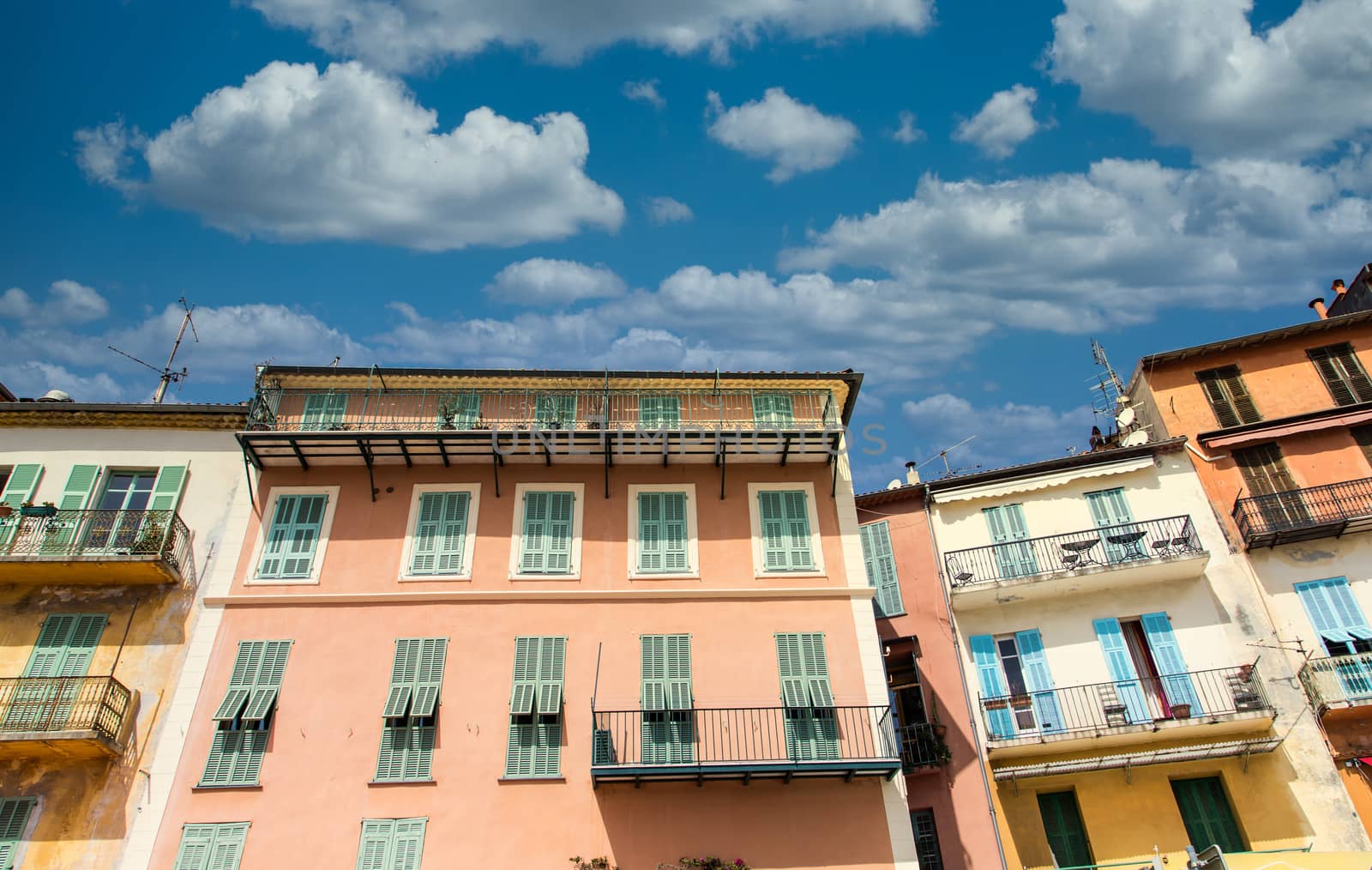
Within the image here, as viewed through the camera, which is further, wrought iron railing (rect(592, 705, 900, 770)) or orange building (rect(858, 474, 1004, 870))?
orange building (rect(858, 474, 1004, 870))

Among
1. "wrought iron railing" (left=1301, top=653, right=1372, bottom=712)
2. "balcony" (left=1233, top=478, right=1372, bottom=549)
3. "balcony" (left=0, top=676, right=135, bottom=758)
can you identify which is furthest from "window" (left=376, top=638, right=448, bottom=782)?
"balcony" (left=1233, top=478, right=1372, bottom=549)

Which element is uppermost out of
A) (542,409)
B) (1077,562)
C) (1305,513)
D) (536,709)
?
(542,409)

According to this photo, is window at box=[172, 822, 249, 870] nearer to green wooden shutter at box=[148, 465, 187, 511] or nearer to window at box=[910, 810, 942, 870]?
green wooden shutter at box=[148, 465, 187, 511]

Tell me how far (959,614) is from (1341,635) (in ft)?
25.9

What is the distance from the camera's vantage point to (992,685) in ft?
66.4

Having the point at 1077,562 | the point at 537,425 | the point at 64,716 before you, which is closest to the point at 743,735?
the point at 537,425

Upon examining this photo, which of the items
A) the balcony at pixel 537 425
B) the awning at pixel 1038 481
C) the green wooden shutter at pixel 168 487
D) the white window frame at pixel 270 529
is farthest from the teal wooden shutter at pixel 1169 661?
the green wooden shutter at pixel 168 487

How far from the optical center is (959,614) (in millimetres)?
21203

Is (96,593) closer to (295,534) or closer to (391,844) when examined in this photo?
(295,534)

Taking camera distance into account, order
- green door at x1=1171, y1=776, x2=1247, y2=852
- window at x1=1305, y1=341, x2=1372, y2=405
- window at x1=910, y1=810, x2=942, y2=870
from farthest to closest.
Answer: window at x1=1305, y1=341, x2=1372, y2=405, window at x1=910, y1=810, x2=942, y2=870, green door at x1=1171, y1=776, x2=1247, y2=852

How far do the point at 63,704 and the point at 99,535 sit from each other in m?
3.57

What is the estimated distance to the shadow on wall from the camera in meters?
15.6

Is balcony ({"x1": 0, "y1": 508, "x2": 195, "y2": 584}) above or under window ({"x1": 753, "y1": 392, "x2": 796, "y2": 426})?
under

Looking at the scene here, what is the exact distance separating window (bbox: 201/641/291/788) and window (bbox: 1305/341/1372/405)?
25.4 meters
